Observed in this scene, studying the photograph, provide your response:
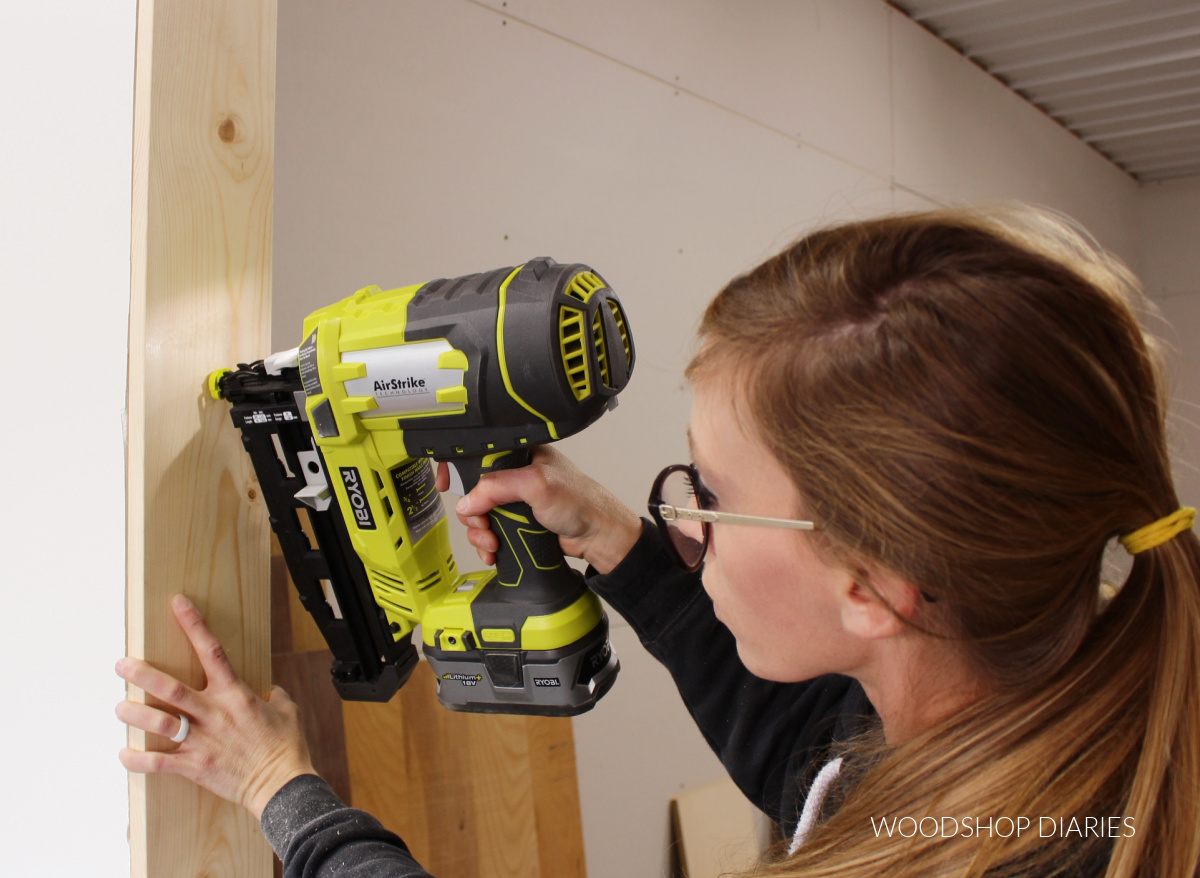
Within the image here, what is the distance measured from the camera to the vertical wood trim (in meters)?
0.93

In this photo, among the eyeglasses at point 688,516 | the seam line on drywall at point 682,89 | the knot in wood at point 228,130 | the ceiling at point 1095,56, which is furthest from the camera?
the ceiling at point 1095,56

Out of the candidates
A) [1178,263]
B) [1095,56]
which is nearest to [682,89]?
[1095,56]

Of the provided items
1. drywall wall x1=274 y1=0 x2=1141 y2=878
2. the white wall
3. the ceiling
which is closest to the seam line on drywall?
drywall wall x1=274 y1=0 x2=1141 y2=878

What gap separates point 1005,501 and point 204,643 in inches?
36.3

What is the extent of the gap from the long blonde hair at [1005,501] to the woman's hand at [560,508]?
39 cm

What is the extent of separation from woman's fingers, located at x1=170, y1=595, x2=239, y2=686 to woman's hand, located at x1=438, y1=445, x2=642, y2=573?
13.5 inches

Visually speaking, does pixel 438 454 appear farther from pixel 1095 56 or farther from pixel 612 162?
pixel 1095 56

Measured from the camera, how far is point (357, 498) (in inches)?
41.5

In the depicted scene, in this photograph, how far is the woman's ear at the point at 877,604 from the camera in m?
0.74

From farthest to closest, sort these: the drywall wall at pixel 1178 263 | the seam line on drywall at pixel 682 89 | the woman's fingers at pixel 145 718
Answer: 1. the drywall wall at pixel 1178 263
2. the seam line on drywall at pixel 682 89
3. the woman's fingers at pixel 145 718

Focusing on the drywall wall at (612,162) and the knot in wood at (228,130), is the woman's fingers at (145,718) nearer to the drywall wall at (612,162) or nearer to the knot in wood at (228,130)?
the knot in wood at (228,130)

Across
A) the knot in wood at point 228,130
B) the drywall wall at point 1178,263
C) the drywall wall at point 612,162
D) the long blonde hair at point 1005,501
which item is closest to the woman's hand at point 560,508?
the long blonde hair at point 1005,501

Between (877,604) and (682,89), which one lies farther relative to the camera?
(682,89)

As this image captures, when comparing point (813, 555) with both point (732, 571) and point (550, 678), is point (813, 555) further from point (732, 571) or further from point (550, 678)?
point (550, 678)
